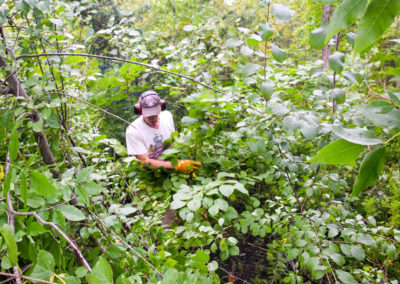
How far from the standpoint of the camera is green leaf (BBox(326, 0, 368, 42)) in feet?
1.23

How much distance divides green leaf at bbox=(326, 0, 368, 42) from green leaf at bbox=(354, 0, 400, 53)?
0.01m

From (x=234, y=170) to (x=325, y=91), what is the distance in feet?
2.84

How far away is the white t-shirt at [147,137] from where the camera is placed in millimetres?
3227

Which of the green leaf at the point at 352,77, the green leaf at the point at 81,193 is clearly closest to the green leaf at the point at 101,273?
the green leaf at the point at 81,193

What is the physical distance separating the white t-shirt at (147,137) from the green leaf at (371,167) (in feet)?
9.25

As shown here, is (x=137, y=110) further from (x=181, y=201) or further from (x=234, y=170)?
(x=181, y=201)

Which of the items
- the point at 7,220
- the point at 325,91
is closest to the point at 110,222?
the point at 7,220

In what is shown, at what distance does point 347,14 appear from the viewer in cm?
39

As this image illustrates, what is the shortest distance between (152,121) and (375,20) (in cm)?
315

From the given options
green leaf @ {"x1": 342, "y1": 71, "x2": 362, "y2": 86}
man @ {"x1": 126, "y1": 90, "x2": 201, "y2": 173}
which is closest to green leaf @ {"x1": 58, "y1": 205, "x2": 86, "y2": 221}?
green leaf @ {"x1": 342, "y1": 71, "x2": 362, "y2": 86}

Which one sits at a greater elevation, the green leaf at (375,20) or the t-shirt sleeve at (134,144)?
the green leaf at (375,20)

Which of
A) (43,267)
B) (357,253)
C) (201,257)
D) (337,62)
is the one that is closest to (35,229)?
(43,267)

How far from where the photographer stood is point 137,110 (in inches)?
128

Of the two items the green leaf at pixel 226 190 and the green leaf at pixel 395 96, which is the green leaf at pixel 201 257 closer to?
the green leaf at pixel 226 190
